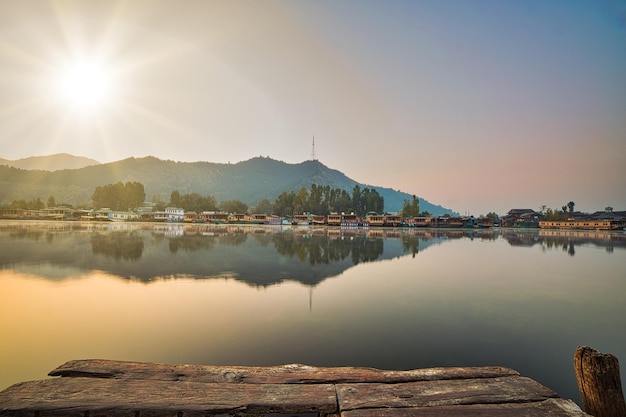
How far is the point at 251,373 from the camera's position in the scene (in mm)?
4125

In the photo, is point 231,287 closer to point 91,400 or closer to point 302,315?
point 302,315

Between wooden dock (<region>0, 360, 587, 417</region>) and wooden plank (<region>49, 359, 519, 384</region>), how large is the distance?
13mm

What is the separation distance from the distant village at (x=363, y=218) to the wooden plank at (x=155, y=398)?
119 m

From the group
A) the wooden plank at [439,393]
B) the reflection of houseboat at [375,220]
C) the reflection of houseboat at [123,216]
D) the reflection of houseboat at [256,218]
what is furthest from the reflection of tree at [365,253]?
the reflection of houseboat at [123,216]

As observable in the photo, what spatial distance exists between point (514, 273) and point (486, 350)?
15.5 metres

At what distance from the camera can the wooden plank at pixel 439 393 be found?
3.45m

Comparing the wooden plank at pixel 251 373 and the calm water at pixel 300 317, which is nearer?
the wooden plank at pixel 251 373

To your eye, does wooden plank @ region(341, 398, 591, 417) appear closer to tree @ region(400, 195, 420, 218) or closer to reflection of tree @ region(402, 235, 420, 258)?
reflection of tree @ region(402, 235, 420, 258)

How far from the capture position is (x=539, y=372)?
695 cm

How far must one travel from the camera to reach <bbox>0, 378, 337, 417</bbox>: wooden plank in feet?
10.7

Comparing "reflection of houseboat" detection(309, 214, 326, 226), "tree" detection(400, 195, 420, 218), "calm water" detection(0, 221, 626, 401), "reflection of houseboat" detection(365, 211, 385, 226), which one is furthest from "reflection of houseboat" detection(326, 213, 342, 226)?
"calm water" detection(0, 221, 626, 401)

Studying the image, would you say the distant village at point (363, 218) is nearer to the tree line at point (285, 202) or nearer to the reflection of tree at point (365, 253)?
the tree line at point (285, 202)

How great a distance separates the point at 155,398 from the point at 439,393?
3.37 m

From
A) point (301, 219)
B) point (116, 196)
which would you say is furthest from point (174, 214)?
point (301, 219)
